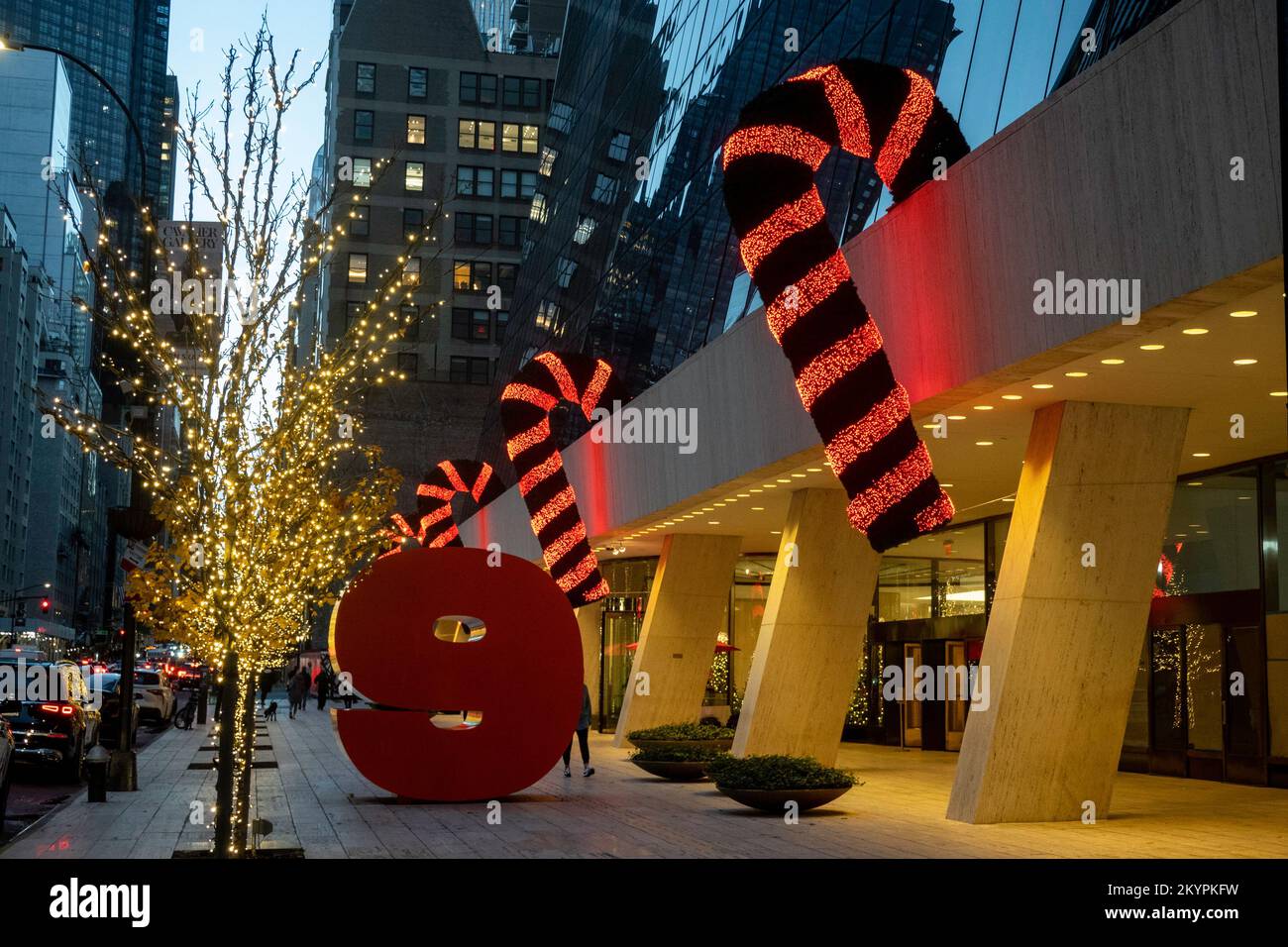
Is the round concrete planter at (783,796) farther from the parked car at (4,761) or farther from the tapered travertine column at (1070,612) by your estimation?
the parked car at (4,761)

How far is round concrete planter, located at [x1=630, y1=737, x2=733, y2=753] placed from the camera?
24.2 m

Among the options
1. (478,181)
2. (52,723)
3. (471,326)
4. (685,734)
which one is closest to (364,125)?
(478,181)

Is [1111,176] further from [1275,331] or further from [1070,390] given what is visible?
[1070,390]

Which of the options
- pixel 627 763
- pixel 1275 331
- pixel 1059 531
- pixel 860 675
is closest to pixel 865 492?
pixel 1059 531

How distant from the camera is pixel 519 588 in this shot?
2109 cm

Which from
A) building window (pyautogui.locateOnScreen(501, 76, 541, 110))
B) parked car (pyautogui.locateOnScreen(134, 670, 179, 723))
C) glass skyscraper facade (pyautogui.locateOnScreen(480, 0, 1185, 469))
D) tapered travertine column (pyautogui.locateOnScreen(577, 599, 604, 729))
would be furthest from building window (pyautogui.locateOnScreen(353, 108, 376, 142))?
tapered travertine column (pyautogui.locateOnScreen(577, 599, 604, 729))

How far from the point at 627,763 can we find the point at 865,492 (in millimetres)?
14185

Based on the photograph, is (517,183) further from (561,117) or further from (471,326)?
(561,117)

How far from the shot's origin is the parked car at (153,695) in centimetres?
4359

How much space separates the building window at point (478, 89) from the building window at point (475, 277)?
11533 mm

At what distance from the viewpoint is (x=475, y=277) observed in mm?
94875

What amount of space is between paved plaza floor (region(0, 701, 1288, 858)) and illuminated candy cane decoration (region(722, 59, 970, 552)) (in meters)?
3.61

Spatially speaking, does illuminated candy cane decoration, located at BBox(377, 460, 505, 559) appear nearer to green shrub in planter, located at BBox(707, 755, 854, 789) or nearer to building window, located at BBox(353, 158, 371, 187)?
green shrub in planter, located at BBox(707, 755, 854, 789)

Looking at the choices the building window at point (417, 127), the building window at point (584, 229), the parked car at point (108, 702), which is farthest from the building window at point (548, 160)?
the building window at point (417, 127)
